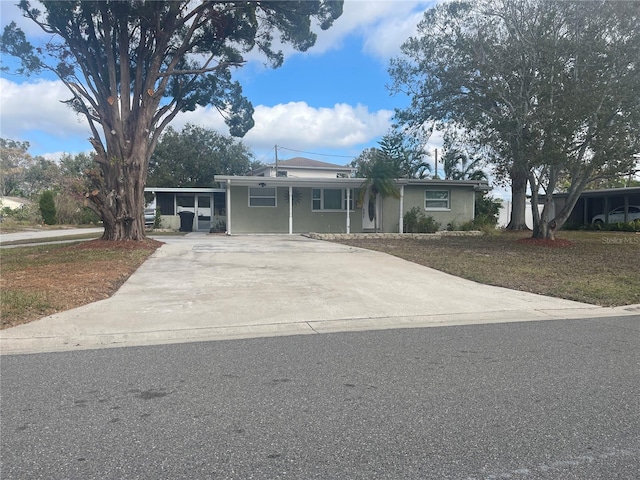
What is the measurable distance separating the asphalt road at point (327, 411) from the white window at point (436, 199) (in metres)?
19.2

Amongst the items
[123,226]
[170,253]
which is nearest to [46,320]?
[170,253]

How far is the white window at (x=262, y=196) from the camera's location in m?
23.0

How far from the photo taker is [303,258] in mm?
13719

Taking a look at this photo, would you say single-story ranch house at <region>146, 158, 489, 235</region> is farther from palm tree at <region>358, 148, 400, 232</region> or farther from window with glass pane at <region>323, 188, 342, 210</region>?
palm tree at <region>358, 148, 400, 232</region>

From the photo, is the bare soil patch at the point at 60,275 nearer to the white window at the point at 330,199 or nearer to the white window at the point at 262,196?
the white window at the point at 262,196

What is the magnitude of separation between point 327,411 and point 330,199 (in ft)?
67.2

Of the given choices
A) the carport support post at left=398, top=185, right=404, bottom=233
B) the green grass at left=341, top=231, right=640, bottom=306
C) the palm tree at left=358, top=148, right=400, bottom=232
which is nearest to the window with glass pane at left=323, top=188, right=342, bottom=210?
the palm tree at left=358, top=148, right=400, bottom=232

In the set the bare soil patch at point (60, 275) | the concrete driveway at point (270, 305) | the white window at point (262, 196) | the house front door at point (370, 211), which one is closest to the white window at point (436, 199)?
the house front door at point (370, 211)

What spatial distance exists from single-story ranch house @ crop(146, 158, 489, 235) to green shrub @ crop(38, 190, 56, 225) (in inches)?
374

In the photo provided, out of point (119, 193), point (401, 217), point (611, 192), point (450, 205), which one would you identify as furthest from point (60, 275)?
point (611, 192)

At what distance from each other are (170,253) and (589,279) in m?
11.4

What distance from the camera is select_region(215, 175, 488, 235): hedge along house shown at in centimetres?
2259

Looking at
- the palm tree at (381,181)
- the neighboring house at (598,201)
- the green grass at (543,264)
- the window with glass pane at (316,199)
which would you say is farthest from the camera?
the neighboring house at (598,201)

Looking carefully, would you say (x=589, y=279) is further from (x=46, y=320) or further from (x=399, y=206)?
(x=399, y=206)
